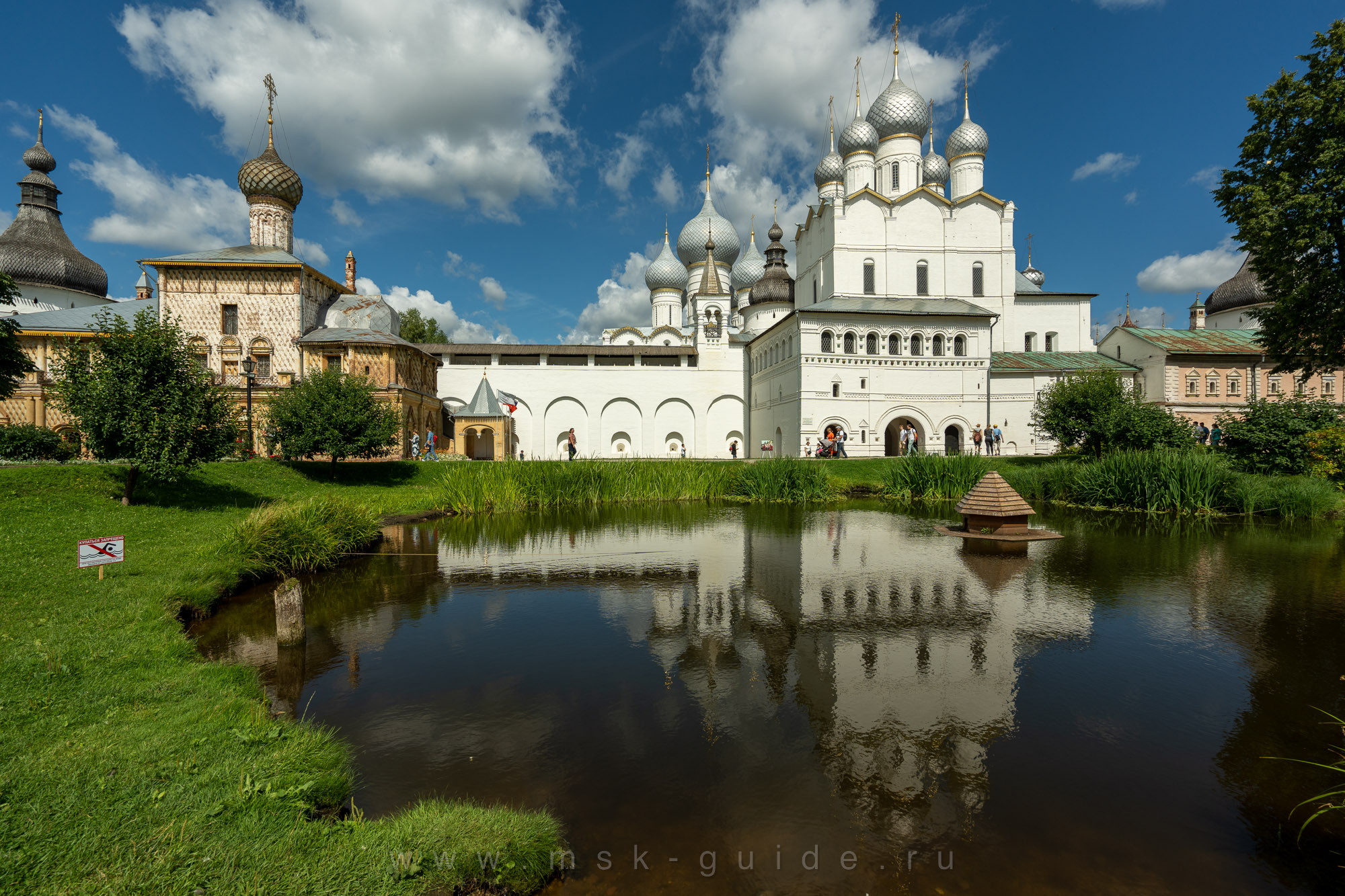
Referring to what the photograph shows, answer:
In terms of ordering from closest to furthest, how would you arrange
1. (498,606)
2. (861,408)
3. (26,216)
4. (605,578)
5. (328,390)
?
(498,606) < (605,578) < (328,390) < (861,408) < (26,216)

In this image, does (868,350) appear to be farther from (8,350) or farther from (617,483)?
(8,350)

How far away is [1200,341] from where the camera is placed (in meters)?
28.8

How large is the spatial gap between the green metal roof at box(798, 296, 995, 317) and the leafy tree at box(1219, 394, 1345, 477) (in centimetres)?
1255

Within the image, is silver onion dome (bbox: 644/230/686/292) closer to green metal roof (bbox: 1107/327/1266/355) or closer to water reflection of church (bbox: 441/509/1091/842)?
green metal roof (bbox: 1107/327/1266/355)

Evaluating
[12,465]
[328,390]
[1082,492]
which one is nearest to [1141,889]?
[1082,492]

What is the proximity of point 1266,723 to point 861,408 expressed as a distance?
25.2 m

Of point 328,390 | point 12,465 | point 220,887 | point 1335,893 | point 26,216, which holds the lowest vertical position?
point 1335,893

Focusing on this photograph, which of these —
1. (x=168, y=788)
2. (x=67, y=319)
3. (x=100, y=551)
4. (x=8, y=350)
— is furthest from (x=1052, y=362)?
(x=67, y=319)

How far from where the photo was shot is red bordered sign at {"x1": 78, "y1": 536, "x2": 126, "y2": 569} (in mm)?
5969

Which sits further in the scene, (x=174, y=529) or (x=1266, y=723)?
(x=174, y=529)

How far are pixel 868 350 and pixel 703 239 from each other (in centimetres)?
2143

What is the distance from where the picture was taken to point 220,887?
2.12m

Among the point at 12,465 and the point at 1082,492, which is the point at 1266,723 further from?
the point at 12,465

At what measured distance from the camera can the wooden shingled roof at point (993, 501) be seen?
35.1 feet
